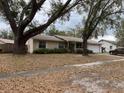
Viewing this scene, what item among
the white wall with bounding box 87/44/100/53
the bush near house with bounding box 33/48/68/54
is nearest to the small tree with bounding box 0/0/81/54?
the bush near house with bounding box 33/48/68/54

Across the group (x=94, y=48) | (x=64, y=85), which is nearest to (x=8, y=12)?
(x=64, y=85)

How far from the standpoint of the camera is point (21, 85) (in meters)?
11.6

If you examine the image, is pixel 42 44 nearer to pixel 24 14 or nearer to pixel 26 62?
pixel 24 14

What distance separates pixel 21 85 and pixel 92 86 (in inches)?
128

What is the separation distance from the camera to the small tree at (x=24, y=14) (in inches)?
1141

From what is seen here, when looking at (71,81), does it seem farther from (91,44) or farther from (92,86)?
(91,44)

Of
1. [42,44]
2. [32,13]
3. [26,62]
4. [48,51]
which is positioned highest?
[32,13]

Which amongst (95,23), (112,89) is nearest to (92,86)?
(112,89)

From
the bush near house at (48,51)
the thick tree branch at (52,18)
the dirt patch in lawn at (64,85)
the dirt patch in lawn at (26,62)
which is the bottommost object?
the dirt patch in lawn at (64,85)

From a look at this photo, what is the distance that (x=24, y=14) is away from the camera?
31.4 meters

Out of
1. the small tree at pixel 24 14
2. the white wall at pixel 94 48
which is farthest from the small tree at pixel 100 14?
the white wall at pixel 94 48

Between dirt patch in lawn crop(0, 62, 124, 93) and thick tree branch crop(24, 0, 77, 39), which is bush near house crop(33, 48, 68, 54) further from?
dirt patch in lawn crop(0, 62, 124, 93)

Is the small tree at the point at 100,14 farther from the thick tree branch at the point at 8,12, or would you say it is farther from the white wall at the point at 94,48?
the white wall at the point at 94,48

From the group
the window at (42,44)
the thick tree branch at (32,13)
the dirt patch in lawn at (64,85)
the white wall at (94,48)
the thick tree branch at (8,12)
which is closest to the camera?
the dirt patch in lawn at (64,85)
